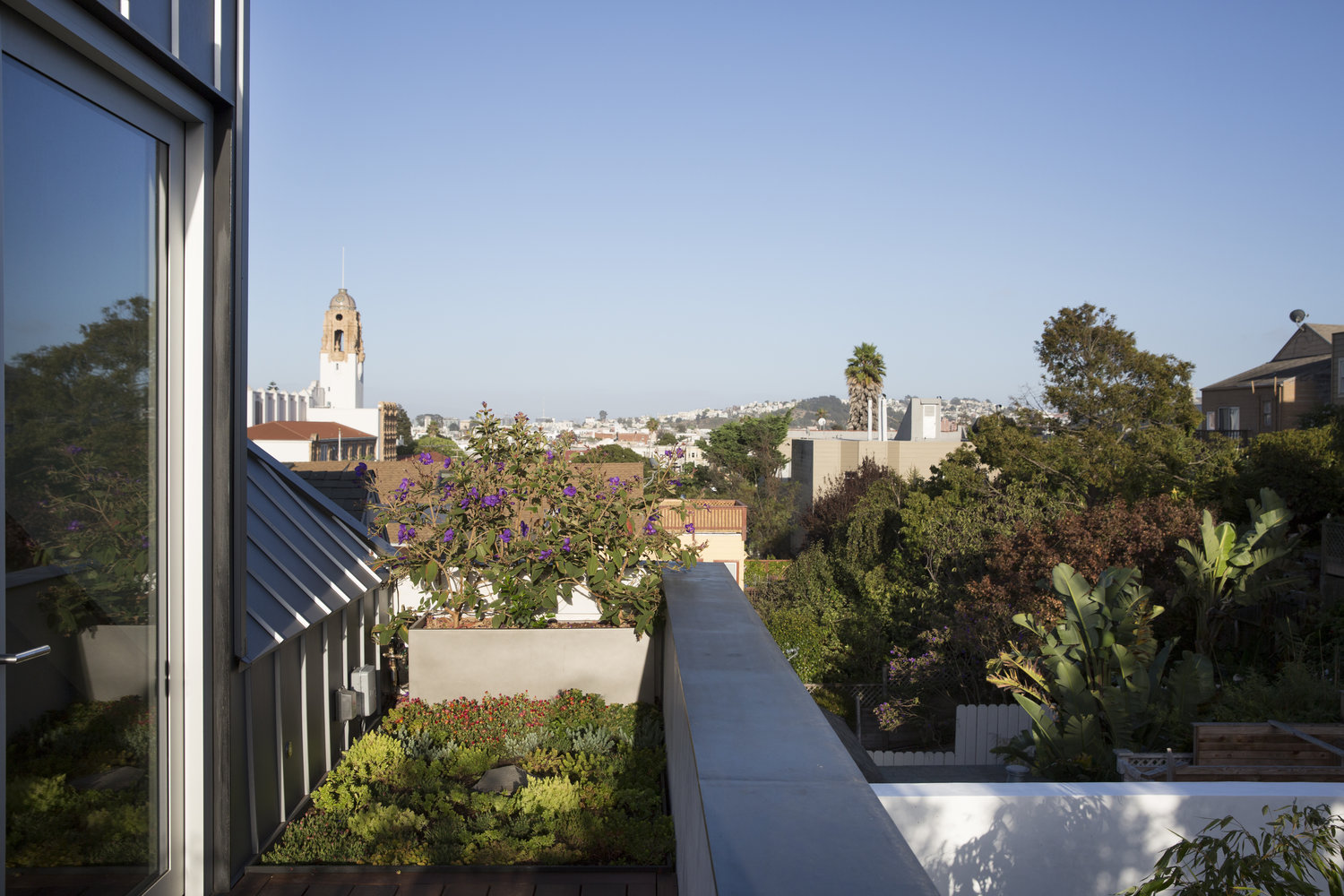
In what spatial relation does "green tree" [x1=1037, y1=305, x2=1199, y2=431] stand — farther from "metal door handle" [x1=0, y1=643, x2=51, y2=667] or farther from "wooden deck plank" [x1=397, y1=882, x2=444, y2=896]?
"metal door handle" [x1=0, y1=643, x2=51, y2=667]

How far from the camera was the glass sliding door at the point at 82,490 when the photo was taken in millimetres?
2049

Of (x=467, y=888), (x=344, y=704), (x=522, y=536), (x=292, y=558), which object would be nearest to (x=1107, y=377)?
(x=522, y=536)

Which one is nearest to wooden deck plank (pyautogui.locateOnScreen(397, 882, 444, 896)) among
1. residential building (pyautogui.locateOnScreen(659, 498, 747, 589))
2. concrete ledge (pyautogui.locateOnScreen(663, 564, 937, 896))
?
concrete ledge (pyautogui.locateOnScreen(663, 564, 937, 896))

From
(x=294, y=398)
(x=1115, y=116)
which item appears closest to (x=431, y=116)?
(x=1115, y=116)

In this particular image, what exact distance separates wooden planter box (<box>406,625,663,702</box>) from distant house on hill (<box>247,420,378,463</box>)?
1253 inches

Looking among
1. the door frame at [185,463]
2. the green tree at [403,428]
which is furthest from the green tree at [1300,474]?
the green tree at [403,428]

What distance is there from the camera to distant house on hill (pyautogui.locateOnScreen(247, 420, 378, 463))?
46.6 m

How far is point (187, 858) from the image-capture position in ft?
9.33

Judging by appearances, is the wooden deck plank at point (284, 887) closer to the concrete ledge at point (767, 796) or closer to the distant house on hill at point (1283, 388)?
the concrete ledge at point (767, 796)

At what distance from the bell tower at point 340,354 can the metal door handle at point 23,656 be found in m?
82.1

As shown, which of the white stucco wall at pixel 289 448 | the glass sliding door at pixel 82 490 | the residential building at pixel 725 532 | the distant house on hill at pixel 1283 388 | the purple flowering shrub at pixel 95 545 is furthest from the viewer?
the white stucco wall at pixel 289 448

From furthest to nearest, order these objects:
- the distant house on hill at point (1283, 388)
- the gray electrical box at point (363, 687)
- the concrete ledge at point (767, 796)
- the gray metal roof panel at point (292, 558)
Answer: the distant house on hill at point (1283, 388) → the gray electrical box at point (363, 687) → the gray metal roof panel at point (292, 558) → the concrete ledge at point (767, 796)

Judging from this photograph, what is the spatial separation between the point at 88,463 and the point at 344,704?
Answer: 280 centimetres

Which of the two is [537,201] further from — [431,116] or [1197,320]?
[1197,320]
